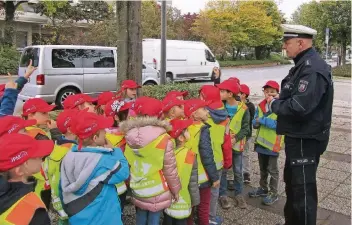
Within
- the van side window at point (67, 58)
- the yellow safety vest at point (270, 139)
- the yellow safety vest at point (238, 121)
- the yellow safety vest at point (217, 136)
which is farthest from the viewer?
the van side window at point (67, 58)

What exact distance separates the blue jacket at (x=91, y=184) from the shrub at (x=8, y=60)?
20744 millimetres

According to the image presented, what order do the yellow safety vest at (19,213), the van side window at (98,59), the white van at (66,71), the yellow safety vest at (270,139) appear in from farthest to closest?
the van side window at (98,59), the white van at (66,71), the yellow safety vest at (270,139), the yellow safety vest at (19,213)

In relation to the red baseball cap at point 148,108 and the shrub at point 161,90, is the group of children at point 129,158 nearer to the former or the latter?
the red baseball cap at point 148,108

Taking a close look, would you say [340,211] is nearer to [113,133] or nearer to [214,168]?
[214,168]

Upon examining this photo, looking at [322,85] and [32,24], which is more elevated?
[32,24]

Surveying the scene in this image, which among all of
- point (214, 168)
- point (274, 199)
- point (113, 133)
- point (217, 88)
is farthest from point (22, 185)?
point (274, 199)

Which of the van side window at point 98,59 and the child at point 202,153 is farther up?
the van side window at point 98,59

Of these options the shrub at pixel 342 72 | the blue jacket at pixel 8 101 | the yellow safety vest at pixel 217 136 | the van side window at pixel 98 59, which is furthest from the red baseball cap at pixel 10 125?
the shrub at pixel 342 72

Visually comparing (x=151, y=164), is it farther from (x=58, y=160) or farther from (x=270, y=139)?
(x=270, y=139)

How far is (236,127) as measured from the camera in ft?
15.0

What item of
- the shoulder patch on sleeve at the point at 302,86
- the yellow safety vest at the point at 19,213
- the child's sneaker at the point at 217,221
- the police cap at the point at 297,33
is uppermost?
the police cap at the point at 297,33

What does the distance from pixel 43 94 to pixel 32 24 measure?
23.8 m

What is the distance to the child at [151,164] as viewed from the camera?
3.01 metres

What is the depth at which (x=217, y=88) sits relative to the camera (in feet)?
14.1
